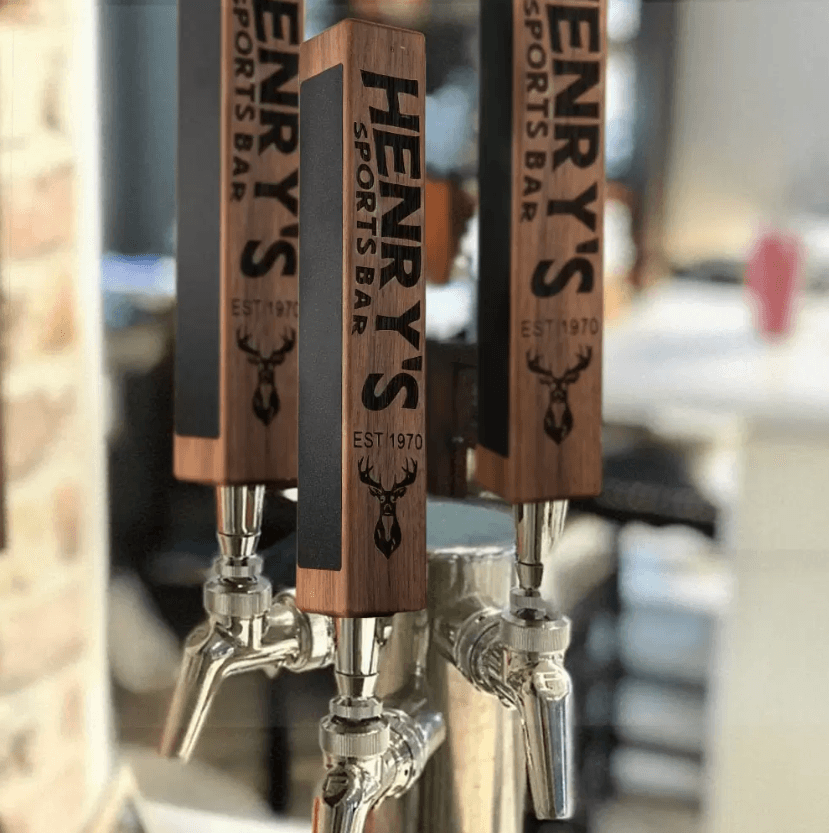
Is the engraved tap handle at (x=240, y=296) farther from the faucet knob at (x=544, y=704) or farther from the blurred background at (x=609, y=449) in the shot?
the blurred background at (x=609, y=449)

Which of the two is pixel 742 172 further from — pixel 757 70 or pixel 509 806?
pixel 509 806

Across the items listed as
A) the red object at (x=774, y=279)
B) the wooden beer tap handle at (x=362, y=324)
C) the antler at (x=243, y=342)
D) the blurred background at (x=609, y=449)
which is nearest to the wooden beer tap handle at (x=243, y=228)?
the antler at (x=243, y=342)

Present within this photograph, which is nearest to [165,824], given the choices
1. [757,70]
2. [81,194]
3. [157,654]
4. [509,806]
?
[157,654]

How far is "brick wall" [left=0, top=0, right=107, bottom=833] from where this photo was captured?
0.80 m

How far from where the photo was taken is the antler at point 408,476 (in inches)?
17.1

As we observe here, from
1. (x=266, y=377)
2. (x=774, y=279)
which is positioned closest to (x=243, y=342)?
(x=266, y=377)

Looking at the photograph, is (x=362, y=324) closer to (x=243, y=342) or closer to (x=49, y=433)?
(x=243, y=342)

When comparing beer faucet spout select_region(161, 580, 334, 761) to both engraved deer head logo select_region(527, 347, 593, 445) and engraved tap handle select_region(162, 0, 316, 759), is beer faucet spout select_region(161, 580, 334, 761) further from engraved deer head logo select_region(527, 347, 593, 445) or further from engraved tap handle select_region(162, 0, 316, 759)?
engraved deer head logo select_region(527, 347, 593, 445)

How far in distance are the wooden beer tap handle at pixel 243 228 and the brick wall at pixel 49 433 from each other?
30 centimetres

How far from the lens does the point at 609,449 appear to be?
2.91 ft

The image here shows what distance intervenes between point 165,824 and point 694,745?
1.37ft

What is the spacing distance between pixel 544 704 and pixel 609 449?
430mm

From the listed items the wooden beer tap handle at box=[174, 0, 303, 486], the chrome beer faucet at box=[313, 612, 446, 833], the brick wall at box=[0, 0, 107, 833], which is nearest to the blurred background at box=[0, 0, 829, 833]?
the brick wall at box=[0, 0, 107, 833]

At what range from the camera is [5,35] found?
2.57ft
